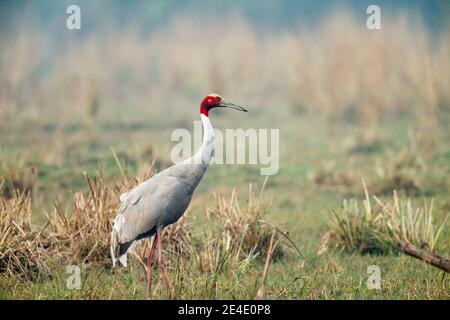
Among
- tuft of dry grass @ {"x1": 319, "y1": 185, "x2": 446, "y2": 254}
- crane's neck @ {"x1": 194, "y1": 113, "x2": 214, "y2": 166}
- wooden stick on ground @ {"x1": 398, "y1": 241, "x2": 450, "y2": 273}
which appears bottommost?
tuft of dry grass @ {"x1": 319, "y1": 185, "x2": 446, "y2": 254}

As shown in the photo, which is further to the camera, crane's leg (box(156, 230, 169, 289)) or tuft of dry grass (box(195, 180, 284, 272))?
tuft of dry grass (box(195, 180, 284, 272))

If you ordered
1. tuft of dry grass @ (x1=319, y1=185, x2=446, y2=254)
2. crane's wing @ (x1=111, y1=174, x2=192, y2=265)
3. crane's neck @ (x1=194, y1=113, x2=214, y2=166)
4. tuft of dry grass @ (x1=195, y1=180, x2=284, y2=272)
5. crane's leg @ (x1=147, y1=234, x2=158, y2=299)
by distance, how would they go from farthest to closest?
1. tuft of dry grass @ (x1=319, y1=185, x2=446, y2=254)
2. tuft of dry grass @ (x1=195, y1=180, x2=284, y2=272)
3. crane's neck @ (x1=194, y1=113, x2=214, y2=166)
4. crane's wing @ (x1=111, y1=174, x2=192, y2=265)
5. crane's leg @ (x1=147, y1=234, x2=158, y2=299)

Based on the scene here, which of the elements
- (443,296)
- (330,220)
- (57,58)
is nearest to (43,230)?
(330,220)

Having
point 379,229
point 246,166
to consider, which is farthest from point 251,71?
point 379,229

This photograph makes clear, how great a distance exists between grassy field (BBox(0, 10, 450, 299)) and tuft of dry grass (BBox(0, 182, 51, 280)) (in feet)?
0.10

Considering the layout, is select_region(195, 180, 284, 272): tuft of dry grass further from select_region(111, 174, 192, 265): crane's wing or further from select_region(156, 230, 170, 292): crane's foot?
select_region(111, 174, 192, 265): crane's wing

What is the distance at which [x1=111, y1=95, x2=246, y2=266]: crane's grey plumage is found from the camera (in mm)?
6305

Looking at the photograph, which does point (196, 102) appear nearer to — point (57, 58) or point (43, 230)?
point (57, 58)

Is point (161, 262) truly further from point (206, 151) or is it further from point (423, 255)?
point (423, 255)

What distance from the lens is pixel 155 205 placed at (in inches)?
247

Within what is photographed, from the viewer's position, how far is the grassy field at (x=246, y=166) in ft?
21.5

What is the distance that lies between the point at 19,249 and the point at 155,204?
3.84 feet

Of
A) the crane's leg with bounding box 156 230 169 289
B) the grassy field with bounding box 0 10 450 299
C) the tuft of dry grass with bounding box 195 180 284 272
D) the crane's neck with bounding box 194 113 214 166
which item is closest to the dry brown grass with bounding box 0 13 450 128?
the grassy field with bounding box 0 10 450 299
